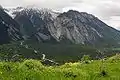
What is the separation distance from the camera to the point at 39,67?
17.8 m

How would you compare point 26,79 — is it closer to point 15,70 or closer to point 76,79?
point 15,70

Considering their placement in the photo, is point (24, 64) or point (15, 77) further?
point (24, 64)

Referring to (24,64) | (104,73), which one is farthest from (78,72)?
(24,64)

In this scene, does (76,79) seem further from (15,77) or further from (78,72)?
(15,77)

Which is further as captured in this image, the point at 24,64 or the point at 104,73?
the point at 104,73

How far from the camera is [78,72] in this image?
1831 centimetres

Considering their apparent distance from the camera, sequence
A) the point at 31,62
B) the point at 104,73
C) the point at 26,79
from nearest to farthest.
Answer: the point at 26,79 → the point at 31,62 → the point at 104,73

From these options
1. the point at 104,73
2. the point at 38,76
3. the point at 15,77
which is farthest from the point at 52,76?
the point at 104,73

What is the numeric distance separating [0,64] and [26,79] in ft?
9.13

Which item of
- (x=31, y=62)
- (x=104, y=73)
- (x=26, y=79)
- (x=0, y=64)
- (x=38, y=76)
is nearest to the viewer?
(x=26, y=79)

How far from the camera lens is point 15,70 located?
15.9 metres

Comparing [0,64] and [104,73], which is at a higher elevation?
[0,64]

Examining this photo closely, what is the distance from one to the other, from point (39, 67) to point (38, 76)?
97.7 inches

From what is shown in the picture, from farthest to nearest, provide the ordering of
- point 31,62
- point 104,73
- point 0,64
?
point 104,73
point 31,62
point 0,64
